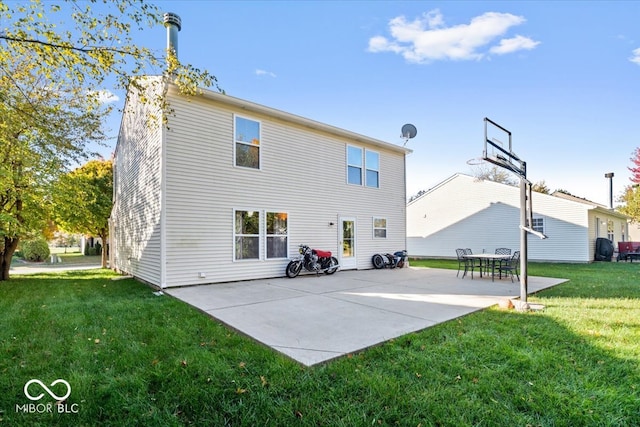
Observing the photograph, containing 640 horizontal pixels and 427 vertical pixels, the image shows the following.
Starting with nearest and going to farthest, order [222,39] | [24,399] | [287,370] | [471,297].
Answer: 1. [24,399]
2. [287,370]
3. [471,297]
4. [222,39]

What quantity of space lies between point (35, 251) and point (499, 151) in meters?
25.8

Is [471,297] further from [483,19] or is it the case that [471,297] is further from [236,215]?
[483,19]

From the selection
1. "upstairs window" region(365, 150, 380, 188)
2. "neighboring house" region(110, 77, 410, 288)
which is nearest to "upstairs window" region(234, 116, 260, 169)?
"neighboring house" region(110, 77, 410, 288)

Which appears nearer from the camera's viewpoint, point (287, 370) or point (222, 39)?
point (287, 370)

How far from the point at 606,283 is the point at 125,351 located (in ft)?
35.4

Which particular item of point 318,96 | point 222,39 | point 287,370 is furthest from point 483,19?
point 287,370

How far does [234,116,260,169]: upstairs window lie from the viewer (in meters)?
9.00

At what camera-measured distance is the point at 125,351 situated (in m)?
3.44

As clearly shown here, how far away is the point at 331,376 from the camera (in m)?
2.85

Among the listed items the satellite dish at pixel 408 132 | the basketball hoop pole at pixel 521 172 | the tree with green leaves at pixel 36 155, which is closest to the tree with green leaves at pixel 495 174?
the satellite dish at pixel 408 132

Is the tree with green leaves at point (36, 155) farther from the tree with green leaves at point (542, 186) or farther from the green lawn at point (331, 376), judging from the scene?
the tree with green leaves at point (542, 186)

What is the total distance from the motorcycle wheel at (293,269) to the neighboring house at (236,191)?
299 millimetres

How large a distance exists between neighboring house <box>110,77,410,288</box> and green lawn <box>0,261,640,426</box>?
3710 mm

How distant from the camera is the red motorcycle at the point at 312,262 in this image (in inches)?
372
